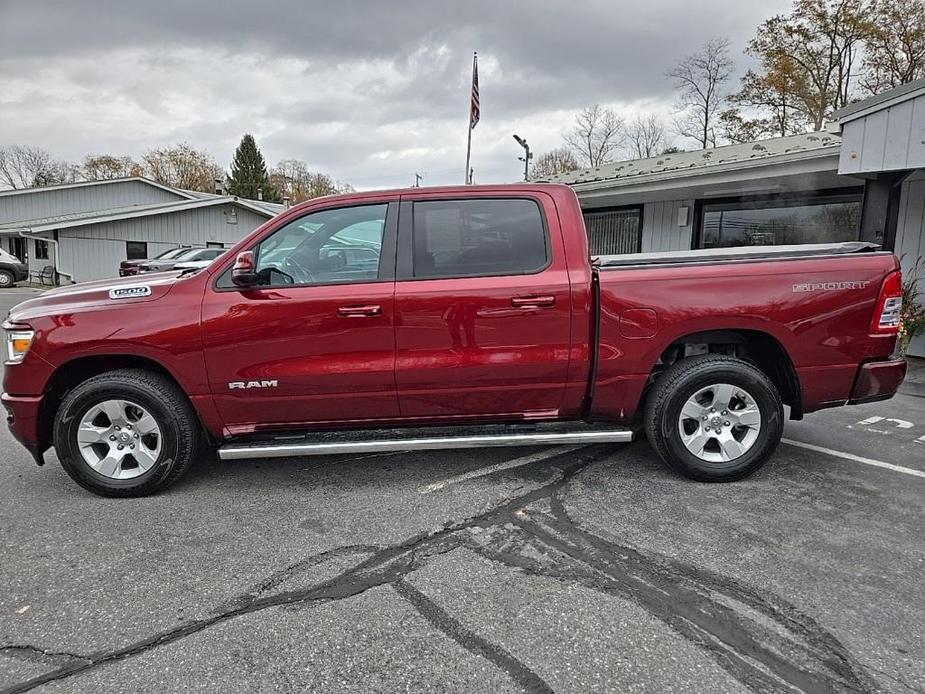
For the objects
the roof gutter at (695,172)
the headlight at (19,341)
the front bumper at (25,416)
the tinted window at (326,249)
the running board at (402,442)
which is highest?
the roof gutter at (695,172)

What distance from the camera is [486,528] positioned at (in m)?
3.32

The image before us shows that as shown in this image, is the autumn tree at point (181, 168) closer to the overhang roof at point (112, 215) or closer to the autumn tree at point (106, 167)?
the autumn tree at point (106, 167)

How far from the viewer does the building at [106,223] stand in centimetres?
2733

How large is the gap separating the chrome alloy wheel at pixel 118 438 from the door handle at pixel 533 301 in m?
2.34

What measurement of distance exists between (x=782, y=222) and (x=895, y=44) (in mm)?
23452

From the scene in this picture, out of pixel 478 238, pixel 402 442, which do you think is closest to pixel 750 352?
pixel 478 238

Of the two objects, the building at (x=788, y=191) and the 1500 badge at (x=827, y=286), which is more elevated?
the building at (x=788, y=191)

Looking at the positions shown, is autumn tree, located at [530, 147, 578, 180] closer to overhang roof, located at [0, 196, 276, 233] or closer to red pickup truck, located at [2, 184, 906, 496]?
overhang roof, located at [0, 196, 276, 233]

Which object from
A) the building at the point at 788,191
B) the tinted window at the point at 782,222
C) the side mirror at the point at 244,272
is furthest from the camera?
the tinted window at the point at 782,222

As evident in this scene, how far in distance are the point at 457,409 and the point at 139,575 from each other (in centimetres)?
194

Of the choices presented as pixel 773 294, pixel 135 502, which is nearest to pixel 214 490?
pixel 135 502

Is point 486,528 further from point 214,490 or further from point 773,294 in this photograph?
point 773,294

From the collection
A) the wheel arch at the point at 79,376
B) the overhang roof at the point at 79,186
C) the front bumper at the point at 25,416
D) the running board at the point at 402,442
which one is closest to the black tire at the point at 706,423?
the running board at the point at 402,442

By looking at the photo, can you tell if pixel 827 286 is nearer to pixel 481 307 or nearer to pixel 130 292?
pixel 481 307
